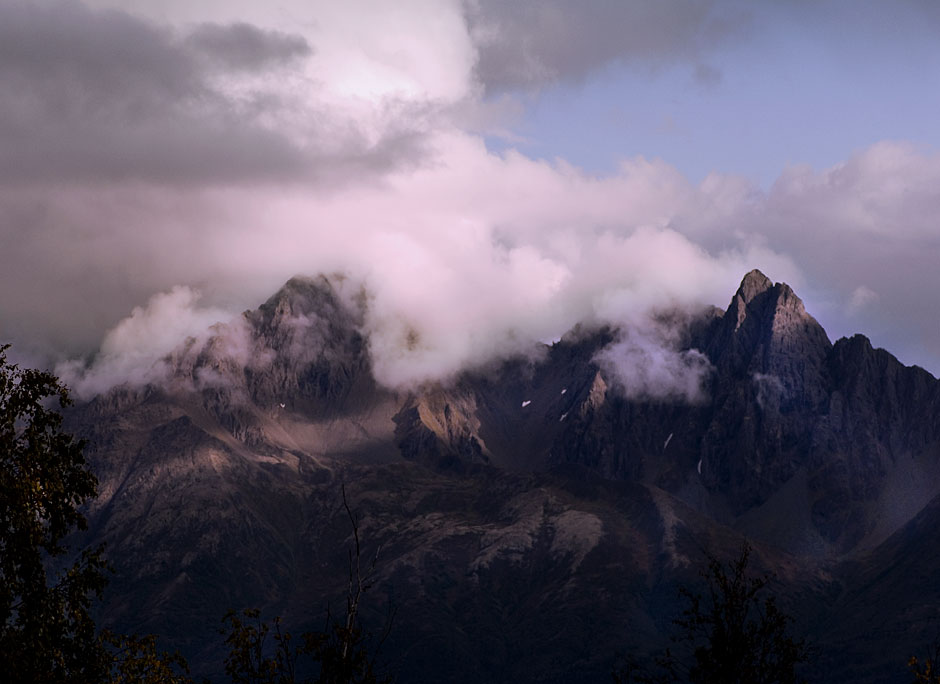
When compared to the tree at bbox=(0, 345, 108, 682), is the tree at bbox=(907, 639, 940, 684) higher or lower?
lower

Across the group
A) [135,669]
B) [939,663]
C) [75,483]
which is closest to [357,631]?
[135,669]

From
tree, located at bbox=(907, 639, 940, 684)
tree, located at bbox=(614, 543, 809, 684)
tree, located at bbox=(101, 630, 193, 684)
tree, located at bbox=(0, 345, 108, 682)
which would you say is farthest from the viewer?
tree, located at bbox=(614, 543, 809, 684)

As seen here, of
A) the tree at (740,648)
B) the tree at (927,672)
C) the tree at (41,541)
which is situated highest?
the tree at (41,541)

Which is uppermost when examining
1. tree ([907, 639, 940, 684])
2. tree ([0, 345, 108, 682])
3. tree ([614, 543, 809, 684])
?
tree ([0, 345, 108, 682])

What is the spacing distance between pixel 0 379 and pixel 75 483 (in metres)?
6.33

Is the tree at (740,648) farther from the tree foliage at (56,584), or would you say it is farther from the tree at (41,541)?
the tree at (41,541)

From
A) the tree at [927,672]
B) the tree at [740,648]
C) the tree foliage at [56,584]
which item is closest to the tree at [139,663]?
the tree foliage at [56,584]

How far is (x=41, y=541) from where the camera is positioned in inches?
2511

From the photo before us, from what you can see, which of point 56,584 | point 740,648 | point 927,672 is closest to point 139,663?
point 56,584

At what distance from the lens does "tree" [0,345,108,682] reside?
6212cm

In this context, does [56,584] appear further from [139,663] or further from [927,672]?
[927,672]

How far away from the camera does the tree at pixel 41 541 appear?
204 ft

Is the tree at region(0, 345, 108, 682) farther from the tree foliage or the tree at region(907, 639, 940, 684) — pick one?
the tree at region(907, 639, 940, 684)

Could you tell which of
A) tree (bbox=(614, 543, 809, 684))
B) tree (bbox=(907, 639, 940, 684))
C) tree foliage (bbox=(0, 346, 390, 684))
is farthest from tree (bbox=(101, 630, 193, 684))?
tree (bbox=(907, 639, 940, 684))
